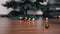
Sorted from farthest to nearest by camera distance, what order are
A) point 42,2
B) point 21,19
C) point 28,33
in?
1. point 42,2
2. point 21,19
3. point 28,33

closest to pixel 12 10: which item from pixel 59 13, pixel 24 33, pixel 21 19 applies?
pixel 21 19

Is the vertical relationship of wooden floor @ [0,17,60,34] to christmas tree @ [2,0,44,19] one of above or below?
below

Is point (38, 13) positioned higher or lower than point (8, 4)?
lower

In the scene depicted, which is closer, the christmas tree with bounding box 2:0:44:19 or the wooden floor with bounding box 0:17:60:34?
the wooden floor with bounding box 0:17:60:34

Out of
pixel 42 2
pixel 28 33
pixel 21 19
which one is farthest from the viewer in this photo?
pixel 42 2

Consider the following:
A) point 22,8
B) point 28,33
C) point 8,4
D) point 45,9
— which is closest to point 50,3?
point 45,9

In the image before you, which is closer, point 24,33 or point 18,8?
point 24,33

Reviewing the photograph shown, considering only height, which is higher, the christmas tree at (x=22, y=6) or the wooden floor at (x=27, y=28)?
the christmas tree at (x=22, y=6)

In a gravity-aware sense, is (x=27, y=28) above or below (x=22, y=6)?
below

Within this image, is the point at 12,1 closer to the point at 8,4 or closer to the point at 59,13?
the point at 8,4

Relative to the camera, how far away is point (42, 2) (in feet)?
5.18

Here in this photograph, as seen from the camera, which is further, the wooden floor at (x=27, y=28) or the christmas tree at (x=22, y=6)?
the christmas tree at (x=22, y=6)

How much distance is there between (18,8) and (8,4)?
4.2 inches

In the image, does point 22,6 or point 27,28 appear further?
point 22,6
